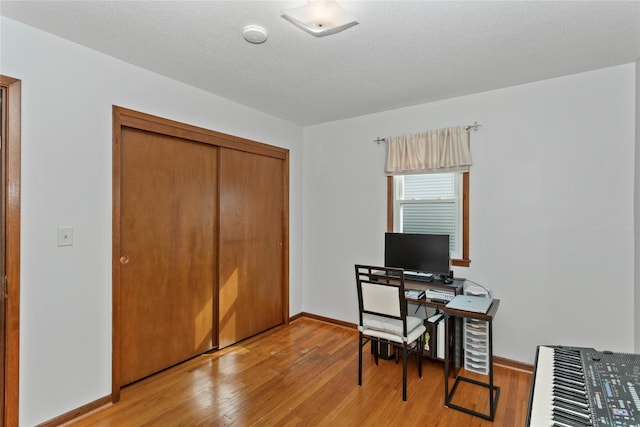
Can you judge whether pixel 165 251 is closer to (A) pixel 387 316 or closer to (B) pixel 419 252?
(A) pixel 387 316

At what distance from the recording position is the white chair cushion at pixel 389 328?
250cm

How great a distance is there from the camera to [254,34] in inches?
80.0

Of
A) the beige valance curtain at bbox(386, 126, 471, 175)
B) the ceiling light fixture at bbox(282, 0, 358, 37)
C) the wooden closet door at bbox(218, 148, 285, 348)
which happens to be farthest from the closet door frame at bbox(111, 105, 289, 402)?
the beige valance curtain at bbox(386, 126, 471, 175)

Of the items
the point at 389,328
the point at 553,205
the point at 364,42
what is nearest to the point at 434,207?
the point at 553,205

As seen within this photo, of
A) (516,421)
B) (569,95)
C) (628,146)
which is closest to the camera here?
(516,421)

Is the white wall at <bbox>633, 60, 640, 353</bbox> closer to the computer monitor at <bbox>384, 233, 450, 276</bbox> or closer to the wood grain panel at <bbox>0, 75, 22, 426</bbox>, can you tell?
the computer monitor at <bbox>384, 233, 450, 276</bbox>

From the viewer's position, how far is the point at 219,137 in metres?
3.18

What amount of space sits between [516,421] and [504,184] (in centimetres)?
186

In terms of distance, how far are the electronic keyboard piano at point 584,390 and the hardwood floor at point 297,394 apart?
106 cm

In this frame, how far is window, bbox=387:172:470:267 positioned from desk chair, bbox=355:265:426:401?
0.97 metres

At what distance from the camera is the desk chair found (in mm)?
2447

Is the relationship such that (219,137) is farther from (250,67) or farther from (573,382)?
(573,382)

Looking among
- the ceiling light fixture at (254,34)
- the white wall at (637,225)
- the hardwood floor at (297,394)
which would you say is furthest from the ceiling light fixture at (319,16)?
the hardwood floor at (297,394)

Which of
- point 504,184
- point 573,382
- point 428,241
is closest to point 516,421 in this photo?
point 573,382
